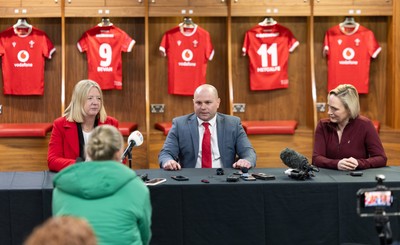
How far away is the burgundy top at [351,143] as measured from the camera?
15.0ft

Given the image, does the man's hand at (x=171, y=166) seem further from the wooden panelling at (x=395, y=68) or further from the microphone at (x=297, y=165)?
the wooden panelling at (x=395, y=68)

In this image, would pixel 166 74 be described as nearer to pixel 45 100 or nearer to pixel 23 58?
pixel 45 100

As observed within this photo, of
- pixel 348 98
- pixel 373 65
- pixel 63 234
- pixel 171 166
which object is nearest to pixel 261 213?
pixel 171 166

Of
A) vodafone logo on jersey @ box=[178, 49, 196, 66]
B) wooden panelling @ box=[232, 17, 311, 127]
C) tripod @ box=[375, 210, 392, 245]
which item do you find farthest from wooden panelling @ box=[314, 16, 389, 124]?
tripod @ box=[375, 210, 392, 245]

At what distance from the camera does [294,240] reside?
12.8 ft

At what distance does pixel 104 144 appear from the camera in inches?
120

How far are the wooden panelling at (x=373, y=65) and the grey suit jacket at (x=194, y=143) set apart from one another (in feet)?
11.0

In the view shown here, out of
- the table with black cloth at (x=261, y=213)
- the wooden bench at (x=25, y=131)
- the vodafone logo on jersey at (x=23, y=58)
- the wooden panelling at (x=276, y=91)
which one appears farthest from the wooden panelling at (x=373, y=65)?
the table with black cloth at (x=261, y=213)

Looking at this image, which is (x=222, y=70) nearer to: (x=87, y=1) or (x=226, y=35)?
(x=226, y=35)

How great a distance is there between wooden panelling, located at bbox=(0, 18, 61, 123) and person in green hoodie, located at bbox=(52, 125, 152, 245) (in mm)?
5116

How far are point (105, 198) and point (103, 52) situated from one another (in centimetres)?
509

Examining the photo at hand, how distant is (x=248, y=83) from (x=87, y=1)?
2057 millimetres

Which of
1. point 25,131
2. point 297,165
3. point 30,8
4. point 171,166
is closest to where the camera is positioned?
point 297,165

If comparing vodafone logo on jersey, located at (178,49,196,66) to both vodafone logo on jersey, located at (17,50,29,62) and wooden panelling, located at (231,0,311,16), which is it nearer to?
wooden panelling, located at (231,0,311,16)
